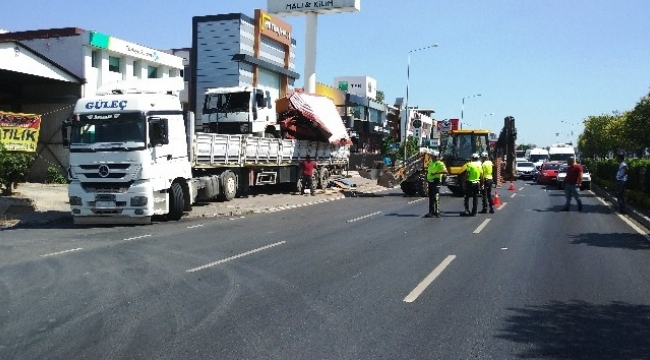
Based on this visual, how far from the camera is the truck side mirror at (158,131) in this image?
51.4 ft

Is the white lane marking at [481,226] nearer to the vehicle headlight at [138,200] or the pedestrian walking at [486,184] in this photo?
the pedestrian walking at [486,184]

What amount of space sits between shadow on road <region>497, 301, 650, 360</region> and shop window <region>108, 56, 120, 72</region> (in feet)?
87.2

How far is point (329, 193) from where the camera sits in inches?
1120

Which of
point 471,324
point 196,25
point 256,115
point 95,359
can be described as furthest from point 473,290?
point 196,25

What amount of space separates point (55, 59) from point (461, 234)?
21047 mm

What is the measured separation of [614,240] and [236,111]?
49.1 feet

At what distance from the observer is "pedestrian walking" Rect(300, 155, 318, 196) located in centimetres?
2744

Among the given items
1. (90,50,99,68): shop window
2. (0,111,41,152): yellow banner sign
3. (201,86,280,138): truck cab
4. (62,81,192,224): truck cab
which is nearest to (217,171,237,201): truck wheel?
(201,86,280,138): truck cab

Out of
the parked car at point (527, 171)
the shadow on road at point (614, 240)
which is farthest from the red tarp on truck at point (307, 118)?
the parked car at point (527, 171)

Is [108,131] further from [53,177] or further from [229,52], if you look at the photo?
[229,52]

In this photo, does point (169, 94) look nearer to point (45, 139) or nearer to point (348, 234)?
point (348, 234)

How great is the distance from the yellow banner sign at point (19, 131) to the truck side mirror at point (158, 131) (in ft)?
27.7

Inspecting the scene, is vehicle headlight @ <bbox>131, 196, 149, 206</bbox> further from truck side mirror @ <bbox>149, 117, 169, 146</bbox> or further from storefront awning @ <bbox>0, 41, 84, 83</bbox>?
storefront awning @ <bbox>0, 41, 84, 83</bbox>

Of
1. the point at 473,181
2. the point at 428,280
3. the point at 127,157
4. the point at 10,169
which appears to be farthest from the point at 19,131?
the point at 428,280
